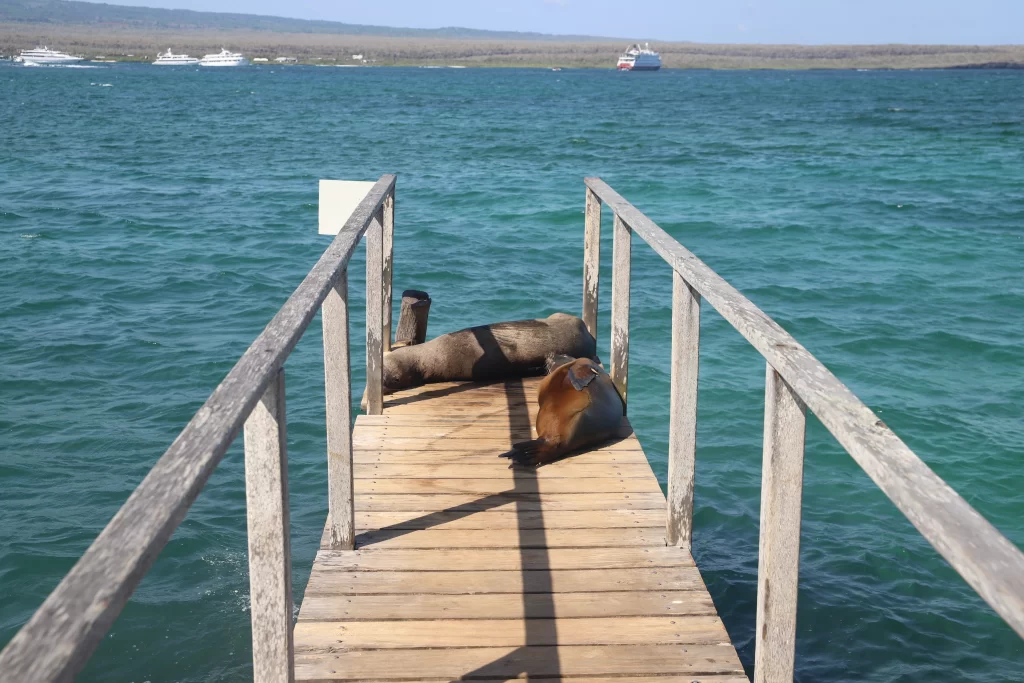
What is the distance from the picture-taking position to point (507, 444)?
5316 millimetres

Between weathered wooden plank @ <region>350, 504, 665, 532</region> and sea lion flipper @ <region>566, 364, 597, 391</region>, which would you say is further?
sea lion flipper @ <region>566, 364, 597, 391</region>

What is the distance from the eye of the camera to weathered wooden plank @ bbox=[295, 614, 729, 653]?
334 centimetres

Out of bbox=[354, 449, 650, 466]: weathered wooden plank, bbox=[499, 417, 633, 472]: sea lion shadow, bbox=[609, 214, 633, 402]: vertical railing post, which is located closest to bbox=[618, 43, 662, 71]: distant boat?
bbox=[609, 214, 633, 402]: vertical railing post

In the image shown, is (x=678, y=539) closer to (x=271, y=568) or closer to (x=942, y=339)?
(x=271, y=568)

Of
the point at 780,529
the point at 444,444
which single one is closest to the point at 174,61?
the point at 444,444

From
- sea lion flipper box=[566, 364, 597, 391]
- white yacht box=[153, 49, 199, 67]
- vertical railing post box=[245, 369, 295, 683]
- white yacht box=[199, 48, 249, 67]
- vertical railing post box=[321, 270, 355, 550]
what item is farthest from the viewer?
white yacht box=[153, 49, 199, 67]

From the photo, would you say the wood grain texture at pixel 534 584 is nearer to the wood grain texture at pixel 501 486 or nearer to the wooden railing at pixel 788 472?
the wooden railing at pixel 788 472

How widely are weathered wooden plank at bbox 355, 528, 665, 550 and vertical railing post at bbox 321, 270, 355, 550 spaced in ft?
0.53

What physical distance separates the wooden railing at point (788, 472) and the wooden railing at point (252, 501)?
118 cm

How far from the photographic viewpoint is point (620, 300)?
554 cm

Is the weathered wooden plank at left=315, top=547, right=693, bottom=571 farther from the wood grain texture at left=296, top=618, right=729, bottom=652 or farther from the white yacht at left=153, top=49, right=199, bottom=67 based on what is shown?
the white yacht at left=153, top=49, right=199, bottom=67

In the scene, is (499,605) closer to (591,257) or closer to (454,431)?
(454,431)

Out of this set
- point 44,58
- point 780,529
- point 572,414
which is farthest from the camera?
point 44,58

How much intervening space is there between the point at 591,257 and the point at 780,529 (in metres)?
4.15
